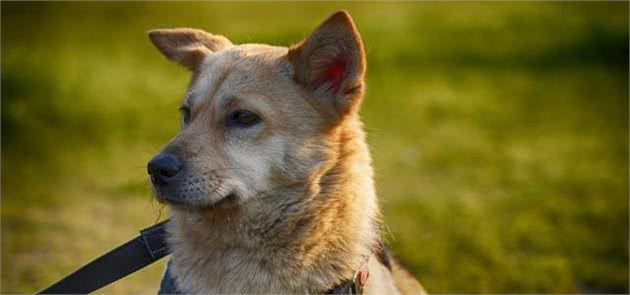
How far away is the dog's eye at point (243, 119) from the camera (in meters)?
4.16

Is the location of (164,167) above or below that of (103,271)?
above

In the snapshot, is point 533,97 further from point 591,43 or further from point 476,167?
point 476,167

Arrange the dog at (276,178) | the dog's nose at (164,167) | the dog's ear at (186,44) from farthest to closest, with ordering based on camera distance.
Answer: the dog's ear at (186,44) < the dog at (276,178) < the dog's nose at (164,167)

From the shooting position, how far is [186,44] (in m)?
4.68

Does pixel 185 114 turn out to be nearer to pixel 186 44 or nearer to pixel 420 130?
pixel 186 44

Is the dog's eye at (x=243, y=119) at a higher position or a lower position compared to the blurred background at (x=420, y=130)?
higher

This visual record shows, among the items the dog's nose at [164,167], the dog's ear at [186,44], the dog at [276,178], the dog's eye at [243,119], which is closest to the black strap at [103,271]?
the dog at [276,178]

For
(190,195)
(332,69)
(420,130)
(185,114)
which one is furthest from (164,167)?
Result: (420,130)

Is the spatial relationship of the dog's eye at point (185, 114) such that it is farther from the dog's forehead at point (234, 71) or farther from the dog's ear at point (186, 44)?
the dog's ear at point (186, 44)

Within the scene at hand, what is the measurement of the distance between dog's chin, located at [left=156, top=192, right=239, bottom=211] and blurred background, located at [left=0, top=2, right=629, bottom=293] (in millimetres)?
408

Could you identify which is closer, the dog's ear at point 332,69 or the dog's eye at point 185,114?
the dog's ear at point 332,69

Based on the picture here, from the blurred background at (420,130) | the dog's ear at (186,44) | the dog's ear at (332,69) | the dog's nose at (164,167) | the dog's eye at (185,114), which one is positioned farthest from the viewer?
the blurred background at (420,130)

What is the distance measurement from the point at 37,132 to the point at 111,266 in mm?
7564

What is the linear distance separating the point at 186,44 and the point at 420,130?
8240mm
